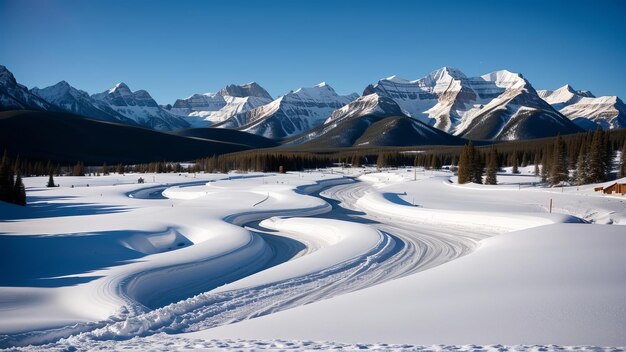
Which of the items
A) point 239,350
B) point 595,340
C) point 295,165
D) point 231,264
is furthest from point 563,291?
point 295,165

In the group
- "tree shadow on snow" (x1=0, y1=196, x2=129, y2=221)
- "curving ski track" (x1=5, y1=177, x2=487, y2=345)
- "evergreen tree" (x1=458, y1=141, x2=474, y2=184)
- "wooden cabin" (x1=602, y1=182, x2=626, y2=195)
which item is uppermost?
"evergreen tree" (x1=458, y1=141, x2=474, y2=184)

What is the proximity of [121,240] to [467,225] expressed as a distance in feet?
64.8

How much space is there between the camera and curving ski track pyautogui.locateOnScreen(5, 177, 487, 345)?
29.3 ft

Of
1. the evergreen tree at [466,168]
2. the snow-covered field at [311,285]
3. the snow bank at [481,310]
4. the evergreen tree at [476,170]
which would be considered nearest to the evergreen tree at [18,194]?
the snow-covered field at [311,285]

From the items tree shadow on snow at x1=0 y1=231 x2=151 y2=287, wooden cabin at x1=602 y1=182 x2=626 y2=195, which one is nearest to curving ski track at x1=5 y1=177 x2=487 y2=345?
tree shadow on snow at x1=0 y1=231 x2=151 y2=287

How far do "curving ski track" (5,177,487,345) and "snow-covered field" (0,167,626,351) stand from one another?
52mm

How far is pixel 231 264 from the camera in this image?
645 inches

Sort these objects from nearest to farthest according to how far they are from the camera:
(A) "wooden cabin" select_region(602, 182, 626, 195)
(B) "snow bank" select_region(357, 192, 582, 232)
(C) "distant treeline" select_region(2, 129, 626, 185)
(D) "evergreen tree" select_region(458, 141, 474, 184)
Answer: (B) "snow bank" select_region(357, 192, 582, 232) < (A) "wooden cabin" select_region(602, 182, 626, 195) < (C) "distant treeline" select_region(2, 129, 626, 185) < (D) "evergreen tree" select_region(458, 141, 474, 184)

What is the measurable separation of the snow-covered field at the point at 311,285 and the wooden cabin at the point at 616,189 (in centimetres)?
1795

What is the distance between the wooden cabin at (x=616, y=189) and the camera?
1470 inches

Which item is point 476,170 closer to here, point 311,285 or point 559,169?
point 559,169

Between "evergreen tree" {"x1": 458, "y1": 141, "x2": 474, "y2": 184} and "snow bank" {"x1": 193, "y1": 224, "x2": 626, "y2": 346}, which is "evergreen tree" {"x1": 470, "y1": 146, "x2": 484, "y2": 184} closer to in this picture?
"evergreen tree" {"x1": 458, "y1": 141, "x2": 474, "y2": 184}

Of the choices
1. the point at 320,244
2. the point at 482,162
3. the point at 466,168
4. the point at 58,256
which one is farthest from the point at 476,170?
the point at 58,256

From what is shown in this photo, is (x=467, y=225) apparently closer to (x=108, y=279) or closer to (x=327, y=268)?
(x=327, y=268)
